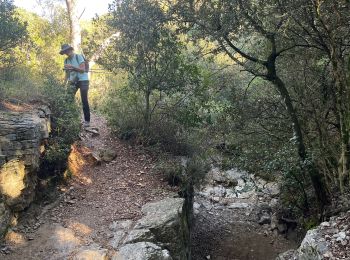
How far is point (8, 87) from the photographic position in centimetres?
770

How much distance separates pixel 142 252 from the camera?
5.04m

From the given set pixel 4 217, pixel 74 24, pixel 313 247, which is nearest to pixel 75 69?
pixel 74 24

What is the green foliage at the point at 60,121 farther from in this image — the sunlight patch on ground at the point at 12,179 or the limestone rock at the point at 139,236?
the limestone rock at the point at 139,236

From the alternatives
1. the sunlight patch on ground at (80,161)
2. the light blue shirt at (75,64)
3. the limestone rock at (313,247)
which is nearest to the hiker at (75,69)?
the light blue shirt at (75,64)

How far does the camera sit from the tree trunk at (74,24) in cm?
A: 1191

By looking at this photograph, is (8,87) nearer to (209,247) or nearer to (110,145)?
(110,145)

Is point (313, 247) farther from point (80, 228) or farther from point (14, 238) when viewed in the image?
point (14, 238)

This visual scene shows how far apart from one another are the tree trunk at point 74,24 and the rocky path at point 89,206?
14.6 ft

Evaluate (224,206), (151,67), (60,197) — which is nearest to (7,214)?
(60,197)

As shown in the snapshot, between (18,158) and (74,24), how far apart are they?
24.1ft

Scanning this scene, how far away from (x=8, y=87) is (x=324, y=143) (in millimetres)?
6688

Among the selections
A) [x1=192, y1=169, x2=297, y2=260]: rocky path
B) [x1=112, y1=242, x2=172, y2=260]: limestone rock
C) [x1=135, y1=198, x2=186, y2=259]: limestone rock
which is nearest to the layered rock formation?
[x1=112, y1=242, x2=172, y2=260]: limestone rock

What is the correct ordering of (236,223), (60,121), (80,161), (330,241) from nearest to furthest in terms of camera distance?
(330,241) → (60,121) → (80,161) → (236,223)

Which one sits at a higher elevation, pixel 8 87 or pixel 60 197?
pixel 8 87
